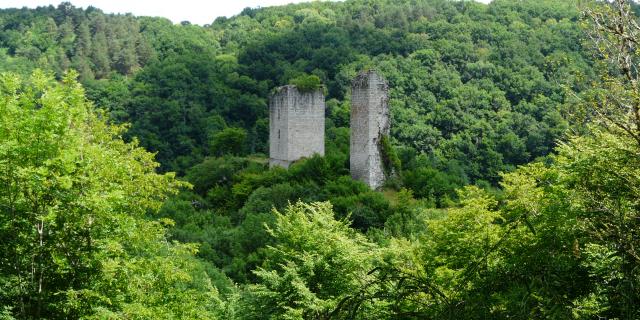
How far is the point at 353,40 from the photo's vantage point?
76625 millimetres

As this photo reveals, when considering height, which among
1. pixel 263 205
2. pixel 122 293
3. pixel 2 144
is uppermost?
pixel 2 144

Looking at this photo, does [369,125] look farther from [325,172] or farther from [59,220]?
[59,220]

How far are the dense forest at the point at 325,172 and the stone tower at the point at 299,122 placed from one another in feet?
4.16

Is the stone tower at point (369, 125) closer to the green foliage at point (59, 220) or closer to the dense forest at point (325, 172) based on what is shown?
the dense forest at point (325, 172)

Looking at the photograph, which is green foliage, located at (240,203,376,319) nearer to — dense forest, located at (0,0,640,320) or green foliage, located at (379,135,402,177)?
dense forest, located at (0,0,640,320)

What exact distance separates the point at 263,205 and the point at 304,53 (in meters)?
42.3

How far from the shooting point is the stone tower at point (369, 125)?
32.8 m

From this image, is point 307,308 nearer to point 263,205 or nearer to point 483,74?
point 263,205

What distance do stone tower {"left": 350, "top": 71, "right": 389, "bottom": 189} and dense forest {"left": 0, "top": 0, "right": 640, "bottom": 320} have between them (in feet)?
3.20

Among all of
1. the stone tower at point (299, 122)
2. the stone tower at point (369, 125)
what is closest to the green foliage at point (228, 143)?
the stone tower at point (299, 122)

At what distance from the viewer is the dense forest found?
7.24 meters

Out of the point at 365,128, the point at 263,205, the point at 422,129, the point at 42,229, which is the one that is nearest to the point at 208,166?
the point at 263,205

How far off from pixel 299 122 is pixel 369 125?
6504mm

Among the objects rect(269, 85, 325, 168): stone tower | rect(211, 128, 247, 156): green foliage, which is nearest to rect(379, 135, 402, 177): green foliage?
rect(269, 85, 325, 168): stone tower
